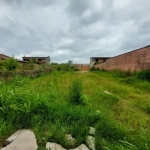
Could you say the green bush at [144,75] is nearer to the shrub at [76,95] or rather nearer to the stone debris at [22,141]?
the shrub at [76,95]

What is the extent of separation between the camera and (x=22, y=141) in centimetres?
149

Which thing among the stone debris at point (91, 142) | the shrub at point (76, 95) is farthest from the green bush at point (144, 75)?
the stone debris at point (91, 142)

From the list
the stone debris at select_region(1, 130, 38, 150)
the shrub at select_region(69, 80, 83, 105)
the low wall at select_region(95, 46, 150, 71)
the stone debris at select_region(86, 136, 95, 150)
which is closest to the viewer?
the stone debris at select_region(1, 130, 38, 150)

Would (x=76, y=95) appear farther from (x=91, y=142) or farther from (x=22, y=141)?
(x=22, y=141)

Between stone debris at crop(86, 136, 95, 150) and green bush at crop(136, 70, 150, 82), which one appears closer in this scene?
stone debris at crop(86, 136, 95, 150)

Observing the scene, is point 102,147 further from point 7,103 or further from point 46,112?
point 7,103

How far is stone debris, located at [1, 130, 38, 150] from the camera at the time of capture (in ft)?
4.61

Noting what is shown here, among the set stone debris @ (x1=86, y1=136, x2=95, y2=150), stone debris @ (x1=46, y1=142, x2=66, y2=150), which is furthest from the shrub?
stone debris @ (x1=46, y1=142, x2=66, y2=150)

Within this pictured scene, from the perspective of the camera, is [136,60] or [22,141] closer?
[22,141]

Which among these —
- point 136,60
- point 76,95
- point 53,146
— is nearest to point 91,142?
point 53,146

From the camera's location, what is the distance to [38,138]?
159 cm

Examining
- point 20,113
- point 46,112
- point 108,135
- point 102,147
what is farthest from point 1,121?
point 108,135

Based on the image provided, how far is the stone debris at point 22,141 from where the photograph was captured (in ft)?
4.61

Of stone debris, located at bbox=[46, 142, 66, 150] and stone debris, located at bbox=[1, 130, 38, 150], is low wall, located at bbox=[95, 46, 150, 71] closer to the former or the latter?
stone debris, located at bbox=[46, 142, 66, 150]
